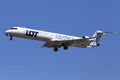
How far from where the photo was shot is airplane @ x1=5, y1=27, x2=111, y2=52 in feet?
443

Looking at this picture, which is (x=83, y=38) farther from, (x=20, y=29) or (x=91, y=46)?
(x=20, y=29)

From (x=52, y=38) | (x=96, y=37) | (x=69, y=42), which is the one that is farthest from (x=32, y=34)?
(x=96, y=37)

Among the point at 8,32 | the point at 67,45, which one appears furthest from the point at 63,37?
the point at 8,32

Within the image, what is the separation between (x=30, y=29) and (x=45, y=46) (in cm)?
757

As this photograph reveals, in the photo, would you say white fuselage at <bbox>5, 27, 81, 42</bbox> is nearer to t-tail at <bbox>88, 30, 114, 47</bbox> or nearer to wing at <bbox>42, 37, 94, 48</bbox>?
wing at <bbox>42, 37, 94, 48</bbox>

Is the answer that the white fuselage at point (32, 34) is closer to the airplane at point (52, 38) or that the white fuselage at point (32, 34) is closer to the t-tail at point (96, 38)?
the airplane at point (52, 38)

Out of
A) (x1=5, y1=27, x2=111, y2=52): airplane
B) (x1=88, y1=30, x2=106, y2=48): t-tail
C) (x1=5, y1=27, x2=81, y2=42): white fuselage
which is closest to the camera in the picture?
(x1=5, y1=27, x2=81, y2=42): white fuselage

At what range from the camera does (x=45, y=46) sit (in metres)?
142

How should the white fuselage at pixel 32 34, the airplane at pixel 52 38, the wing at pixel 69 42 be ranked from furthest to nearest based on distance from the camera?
the wing at pixel 69 42 < the airplane at pixel 52 38 < the white fuselage at pixel 32 34

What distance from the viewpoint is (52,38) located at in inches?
5369

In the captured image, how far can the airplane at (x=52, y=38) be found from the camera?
443ft

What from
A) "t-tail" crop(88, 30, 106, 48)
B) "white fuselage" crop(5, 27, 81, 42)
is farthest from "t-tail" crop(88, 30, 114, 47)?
"white fuselage" crop(5, 27, 81, 42)

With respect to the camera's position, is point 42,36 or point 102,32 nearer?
point 42,36

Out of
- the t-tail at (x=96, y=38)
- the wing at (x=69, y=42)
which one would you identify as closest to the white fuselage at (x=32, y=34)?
the wing at (x=69, y=42)
